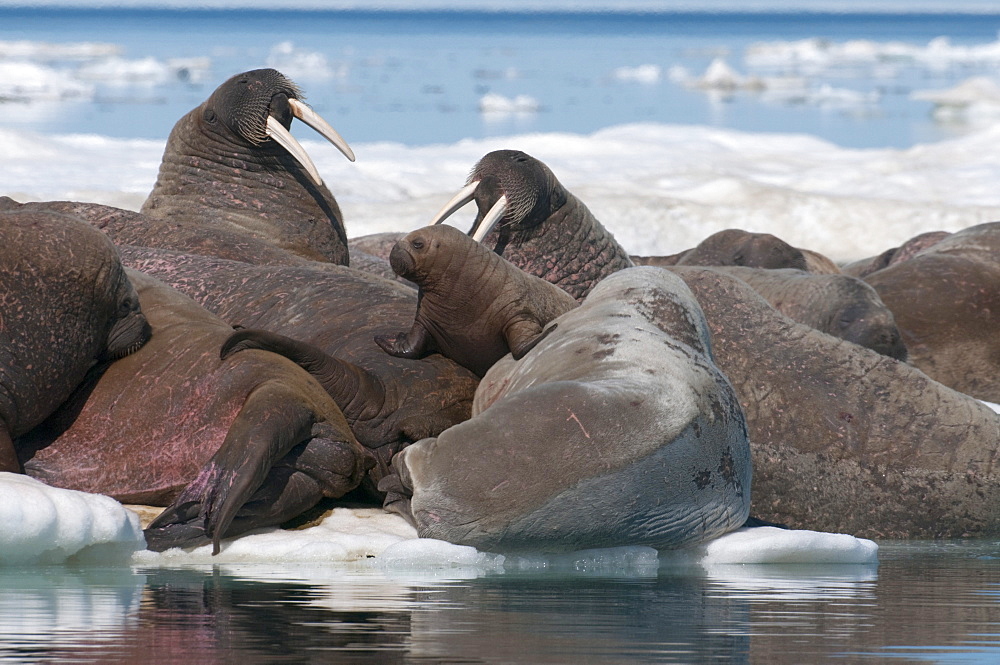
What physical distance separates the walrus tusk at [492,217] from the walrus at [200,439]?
2.77 meters

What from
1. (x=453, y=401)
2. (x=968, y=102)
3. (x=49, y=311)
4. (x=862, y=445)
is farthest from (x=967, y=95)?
(x=49, y=311)

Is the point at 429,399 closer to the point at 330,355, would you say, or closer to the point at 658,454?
the point at 330,355

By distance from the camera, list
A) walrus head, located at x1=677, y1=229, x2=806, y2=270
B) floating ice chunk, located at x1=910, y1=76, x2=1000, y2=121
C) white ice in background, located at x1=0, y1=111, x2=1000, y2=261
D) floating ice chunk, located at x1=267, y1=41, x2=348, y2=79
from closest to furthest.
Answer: walrus head, located at x1=677, y1=229, x2=806, y2=270 → white ice in background, located at x1=0, y1=111, x2=1000, y2=261 → floating ice chunk, located at x1=910, y1=76, x2=1000, y2=121 → floating ice chunk, located at x1=267, y1=41, x2=348, y2=79

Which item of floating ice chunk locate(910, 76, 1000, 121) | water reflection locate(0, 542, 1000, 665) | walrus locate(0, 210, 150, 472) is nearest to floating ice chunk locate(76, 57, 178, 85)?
floating ice chunk locate(910, 76, 1000, 121)

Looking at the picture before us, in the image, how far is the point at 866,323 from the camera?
30.1 ft

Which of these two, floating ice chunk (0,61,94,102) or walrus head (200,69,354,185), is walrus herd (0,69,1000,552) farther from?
floating ice chunk (0,61,94,102)

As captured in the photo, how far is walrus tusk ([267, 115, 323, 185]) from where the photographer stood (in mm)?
9844

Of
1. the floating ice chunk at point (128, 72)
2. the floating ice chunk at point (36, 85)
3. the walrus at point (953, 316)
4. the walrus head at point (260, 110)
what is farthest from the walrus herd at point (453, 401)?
the floating ice chunk at point (128, 72)

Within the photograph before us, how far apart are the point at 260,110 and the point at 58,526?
217 inches

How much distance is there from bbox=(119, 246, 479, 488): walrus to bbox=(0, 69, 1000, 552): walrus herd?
0.01 metres

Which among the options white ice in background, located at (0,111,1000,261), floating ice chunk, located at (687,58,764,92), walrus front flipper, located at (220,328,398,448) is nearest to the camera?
walrus front flipper, located at (220,328,398,448)

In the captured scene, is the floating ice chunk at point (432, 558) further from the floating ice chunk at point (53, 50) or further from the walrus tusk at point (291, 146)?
the floating ice chunk at point (53, 50)

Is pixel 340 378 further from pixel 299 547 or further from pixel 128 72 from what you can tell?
pixel 128 72

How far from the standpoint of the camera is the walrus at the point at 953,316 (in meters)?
9.60
